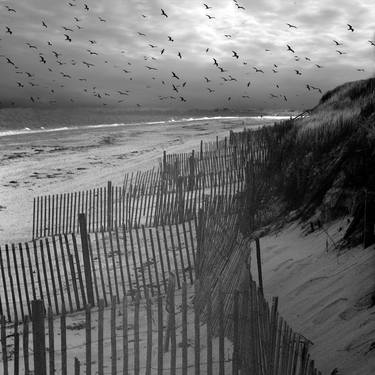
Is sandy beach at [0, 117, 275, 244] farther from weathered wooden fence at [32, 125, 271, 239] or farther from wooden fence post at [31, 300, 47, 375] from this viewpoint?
wooden fence post at [31, 300, 47, 375]

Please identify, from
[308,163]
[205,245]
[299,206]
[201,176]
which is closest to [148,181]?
[201,176]

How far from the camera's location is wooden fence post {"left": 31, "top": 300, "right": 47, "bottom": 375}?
3.67m

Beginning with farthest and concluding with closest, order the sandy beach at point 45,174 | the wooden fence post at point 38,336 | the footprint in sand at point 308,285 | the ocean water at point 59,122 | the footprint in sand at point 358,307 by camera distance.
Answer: the ocean water at point 59,122 < the sandy beach at point 45,174 < the footprint in sand at point 308,285 < the footprint in sand at point 358,307 < the wooden fence post at point 38,336

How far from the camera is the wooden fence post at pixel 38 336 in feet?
12.0

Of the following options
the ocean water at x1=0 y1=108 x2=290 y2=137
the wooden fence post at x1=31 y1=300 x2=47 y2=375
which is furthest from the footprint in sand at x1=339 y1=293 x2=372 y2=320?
the ocean water at x1=0 y1=108 x2=290 y2=137

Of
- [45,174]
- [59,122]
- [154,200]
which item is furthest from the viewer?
[59,122]

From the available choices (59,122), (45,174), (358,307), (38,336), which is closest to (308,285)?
(358,307)

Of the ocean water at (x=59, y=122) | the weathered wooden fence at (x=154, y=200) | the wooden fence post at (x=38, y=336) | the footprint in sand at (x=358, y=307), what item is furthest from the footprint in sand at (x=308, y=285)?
the ocean water at (x=59, y=122)

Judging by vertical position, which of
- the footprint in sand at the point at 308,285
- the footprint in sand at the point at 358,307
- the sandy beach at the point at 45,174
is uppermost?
the footprint in sand at the point at 358,307

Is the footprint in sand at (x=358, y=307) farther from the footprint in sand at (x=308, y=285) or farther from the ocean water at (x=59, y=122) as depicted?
the ocean water at (x=59, y=122)

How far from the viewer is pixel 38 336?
3809mm

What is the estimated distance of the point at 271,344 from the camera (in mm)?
3564

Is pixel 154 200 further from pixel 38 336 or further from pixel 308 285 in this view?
pixel 38 336

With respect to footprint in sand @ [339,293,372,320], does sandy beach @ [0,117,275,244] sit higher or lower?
lower
